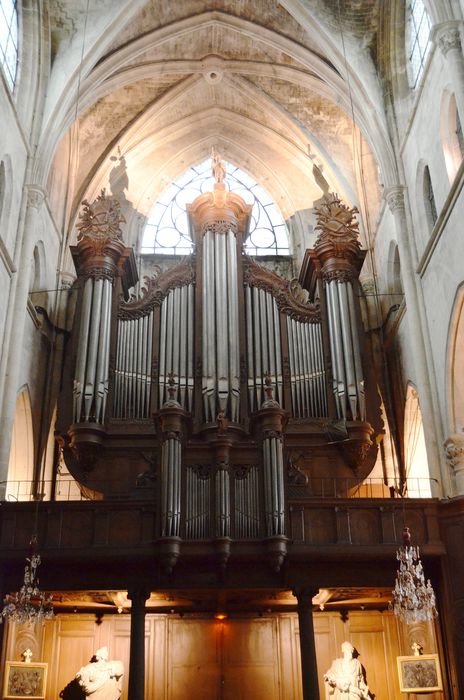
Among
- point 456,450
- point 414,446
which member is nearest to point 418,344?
point 456,450

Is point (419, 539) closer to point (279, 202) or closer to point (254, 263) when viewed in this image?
point (254, 263)

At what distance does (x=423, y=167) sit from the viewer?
54.3 ft

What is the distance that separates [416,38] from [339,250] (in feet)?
15.6

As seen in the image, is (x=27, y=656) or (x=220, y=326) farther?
(x=220, y=326)

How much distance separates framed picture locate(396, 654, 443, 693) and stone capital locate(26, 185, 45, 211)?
11309 mm

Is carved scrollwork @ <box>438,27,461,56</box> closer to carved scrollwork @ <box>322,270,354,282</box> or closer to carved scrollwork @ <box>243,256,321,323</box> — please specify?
A: carved scrollwork @ <box>322,270,354,282</box>

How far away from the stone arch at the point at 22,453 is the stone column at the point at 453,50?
1053 centimetres

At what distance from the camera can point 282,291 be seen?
1872 centimetres

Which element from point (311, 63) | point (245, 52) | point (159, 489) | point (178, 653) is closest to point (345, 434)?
point (159, 489)

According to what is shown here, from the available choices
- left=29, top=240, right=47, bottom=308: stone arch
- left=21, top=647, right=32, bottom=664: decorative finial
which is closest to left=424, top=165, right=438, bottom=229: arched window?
left=29, top=240, right=47, bottom=308: stone arch

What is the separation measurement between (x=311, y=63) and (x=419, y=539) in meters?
11.9

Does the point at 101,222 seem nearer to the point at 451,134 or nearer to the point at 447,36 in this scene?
the point at 451,134

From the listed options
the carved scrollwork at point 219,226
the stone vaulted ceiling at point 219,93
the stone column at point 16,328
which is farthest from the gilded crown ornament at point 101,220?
the carved scrollwork at point 219,226

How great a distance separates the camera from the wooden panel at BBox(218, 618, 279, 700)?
16.0 m
